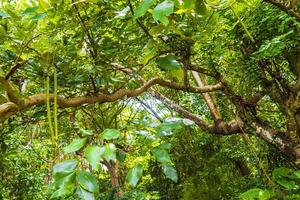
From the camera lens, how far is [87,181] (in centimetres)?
60

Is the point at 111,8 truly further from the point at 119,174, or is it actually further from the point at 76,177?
the point at 119,174

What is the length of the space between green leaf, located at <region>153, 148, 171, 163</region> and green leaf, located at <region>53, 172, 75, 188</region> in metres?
0.15

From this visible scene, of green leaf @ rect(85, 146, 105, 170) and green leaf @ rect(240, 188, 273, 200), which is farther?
green leaf @ rect(240, 188, 273, 200)

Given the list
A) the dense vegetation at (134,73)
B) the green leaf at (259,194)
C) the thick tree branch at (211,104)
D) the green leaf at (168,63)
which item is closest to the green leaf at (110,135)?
the dense vegetation at (134,73)

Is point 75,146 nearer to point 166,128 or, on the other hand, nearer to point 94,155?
point 94,155

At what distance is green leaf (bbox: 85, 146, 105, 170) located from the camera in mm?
589

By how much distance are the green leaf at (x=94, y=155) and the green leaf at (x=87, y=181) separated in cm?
3

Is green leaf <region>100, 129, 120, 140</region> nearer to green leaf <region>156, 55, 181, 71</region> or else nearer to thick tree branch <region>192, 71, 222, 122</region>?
green leaf <region>156, 55, 181, 71</region>

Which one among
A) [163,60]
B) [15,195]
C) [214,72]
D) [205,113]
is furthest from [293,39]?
[15,195]

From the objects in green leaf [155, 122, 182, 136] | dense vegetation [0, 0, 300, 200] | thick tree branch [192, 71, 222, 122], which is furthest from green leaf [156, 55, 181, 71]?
thick tree branch [192, 71, 222, 122]

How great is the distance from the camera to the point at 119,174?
23.1 feet

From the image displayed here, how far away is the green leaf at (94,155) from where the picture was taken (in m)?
0.59

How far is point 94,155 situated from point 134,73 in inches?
35.7

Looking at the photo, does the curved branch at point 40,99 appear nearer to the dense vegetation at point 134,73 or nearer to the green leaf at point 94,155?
the dense vegetation at point 134,73
